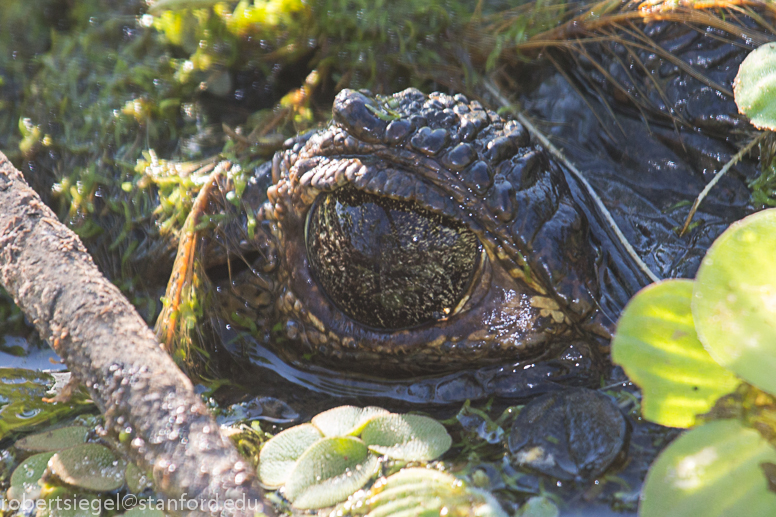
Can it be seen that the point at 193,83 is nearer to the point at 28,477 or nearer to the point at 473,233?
the point at 473,233

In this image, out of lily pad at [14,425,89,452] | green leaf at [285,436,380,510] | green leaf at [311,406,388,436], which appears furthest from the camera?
lily pad at [14,425,89,452]

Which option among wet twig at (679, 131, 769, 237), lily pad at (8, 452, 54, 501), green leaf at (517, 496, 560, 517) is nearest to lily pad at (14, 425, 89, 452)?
lily pad at (8, 452, 54, 501)

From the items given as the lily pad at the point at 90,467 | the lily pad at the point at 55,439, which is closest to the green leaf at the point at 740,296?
the lily pad at the point at 90,467

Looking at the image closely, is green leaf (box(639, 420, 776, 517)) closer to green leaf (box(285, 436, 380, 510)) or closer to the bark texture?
green leaf (box(285, 436, 380, 510))

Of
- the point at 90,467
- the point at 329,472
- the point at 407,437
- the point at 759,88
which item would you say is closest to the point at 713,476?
the point at 407,437

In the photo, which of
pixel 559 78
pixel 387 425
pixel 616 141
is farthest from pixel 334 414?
pixel 559 78

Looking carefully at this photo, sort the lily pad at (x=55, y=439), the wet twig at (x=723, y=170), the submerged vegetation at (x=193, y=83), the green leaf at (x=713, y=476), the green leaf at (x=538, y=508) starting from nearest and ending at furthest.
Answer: the green leaf at (x=713, y=476) → the green leaf at (x=538, y=508) → the lily pad at (x=55, y=439) → the wet twig at (x=723, y=170) → the submerged vegetation at (x=193, y=83)

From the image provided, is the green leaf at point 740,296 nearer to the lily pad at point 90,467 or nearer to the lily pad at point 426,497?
the lily pad at point 426,497
